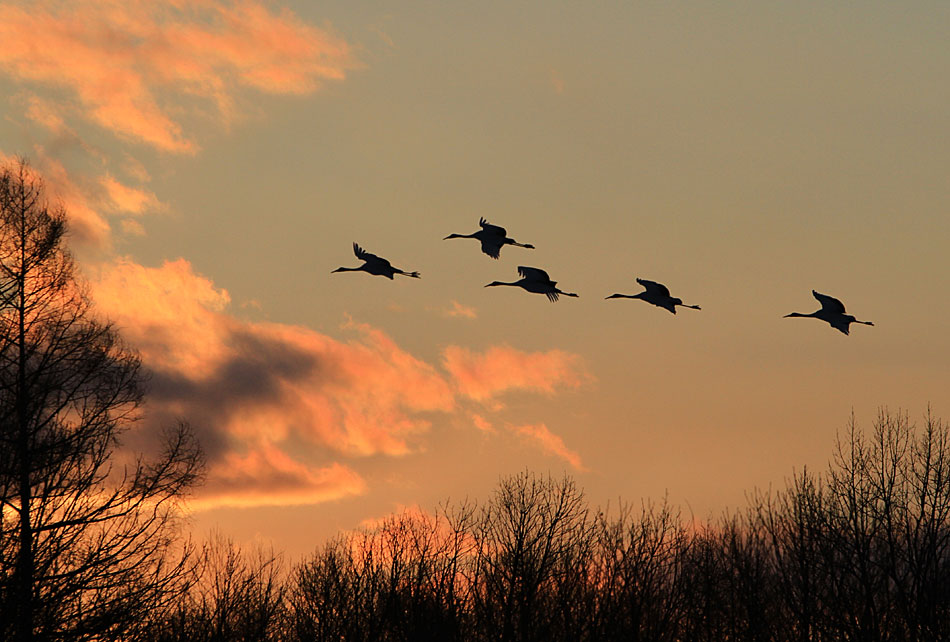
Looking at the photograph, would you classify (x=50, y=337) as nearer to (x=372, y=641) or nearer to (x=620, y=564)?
(x=372, y=641)

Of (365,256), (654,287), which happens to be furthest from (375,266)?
(654,287)

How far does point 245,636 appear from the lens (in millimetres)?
40656

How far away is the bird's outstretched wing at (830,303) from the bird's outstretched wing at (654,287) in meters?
2.79

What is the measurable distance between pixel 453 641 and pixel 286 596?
8945 mm

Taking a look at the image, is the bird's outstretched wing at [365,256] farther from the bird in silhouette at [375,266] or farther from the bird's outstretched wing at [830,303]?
the bird's outstretched wing at [830,303]

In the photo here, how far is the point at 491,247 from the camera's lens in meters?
22.6

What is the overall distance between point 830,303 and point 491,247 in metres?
6.55

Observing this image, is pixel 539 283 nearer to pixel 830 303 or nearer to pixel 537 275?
pixel 537 275

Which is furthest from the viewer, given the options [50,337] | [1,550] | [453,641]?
[453,641]

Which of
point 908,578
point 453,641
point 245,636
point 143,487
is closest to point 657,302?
point 143,487

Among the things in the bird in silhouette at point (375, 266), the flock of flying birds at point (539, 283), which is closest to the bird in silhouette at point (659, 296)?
the flock of flying birds at point (539, 283)

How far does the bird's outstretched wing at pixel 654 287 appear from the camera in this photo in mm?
22828

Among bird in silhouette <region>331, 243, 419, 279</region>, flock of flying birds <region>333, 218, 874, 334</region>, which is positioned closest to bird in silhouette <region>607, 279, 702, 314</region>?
flock of flying birds <region>333, 218, 874, 334</region>

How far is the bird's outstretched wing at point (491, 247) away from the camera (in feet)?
73.8
